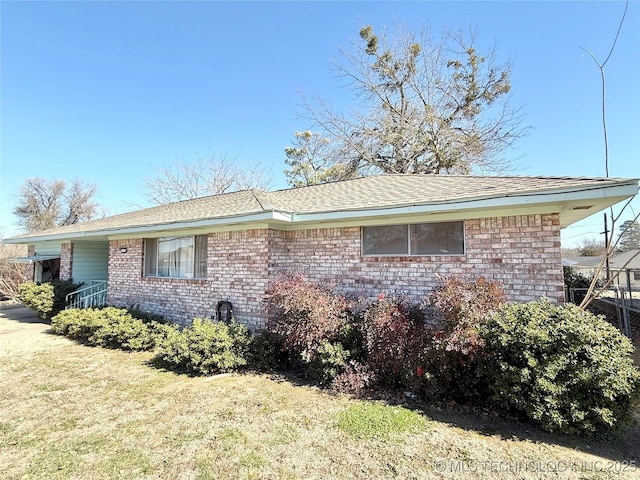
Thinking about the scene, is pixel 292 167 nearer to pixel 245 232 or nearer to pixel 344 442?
pixel 245 232

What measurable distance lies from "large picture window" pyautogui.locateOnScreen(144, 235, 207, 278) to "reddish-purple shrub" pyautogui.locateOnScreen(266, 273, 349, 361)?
3252 millimetres

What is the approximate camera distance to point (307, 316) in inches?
214

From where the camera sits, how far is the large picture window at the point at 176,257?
8461 mm

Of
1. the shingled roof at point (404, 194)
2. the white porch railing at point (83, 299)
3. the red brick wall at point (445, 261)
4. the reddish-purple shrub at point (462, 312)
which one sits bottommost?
the white porch railing at point (83, 299)

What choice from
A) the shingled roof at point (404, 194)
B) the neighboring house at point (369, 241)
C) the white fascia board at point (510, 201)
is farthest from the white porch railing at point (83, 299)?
the white fascia board at point (510, 201)

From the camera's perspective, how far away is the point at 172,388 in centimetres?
534

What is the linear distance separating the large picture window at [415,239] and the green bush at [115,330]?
4.92 meters

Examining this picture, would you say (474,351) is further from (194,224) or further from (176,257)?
(176,257)

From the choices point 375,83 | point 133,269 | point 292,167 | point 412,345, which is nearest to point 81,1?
point 133,269

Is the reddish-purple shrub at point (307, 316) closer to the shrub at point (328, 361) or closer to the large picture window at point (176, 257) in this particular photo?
the shrub at point (328, 361)

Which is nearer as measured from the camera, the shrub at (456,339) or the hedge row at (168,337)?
the shrub at (456,339)

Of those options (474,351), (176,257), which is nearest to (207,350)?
(176,257)

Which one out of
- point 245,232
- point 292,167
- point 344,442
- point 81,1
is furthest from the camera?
point 292,167

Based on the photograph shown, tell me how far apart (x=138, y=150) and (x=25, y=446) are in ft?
62.1
